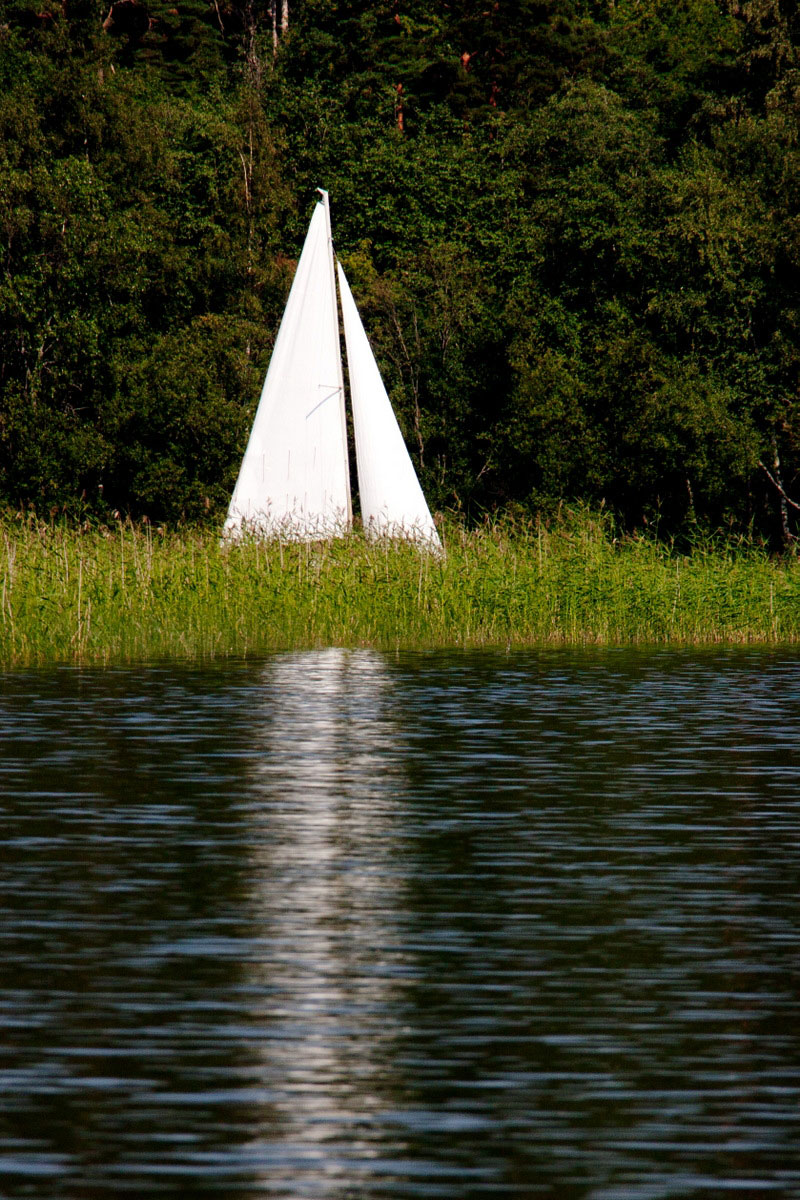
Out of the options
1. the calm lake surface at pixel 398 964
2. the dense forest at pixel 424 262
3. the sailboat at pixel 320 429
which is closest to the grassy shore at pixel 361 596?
the sailboat at pixel 320 429

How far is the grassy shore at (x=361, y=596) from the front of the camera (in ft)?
71.9

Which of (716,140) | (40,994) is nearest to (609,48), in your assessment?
(716,140)

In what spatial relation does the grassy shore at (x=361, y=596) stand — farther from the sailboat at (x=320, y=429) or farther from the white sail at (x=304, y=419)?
the white sail at (x=304, y=419)

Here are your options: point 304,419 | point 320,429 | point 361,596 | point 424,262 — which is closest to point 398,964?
point 361,596

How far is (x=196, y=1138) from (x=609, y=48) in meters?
50.1

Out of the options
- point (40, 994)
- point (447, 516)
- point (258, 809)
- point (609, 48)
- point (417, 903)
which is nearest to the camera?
point (40, 994)

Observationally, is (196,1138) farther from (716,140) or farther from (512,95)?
(512,95)

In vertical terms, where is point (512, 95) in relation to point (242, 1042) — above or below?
above

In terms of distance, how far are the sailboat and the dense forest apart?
723cm

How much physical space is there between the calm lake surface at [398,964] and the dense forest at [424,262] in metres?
26.8

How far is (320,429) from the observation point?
33.1 metres

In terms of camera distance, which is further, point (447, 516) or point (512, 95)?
point (512, 95)

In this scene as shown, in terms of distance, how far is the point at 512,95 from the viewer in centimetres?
5328

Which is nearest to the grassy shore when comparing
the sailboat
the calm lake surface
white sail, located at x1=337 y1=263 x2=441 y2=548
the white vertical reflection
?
white sail, located at x1=337 y1=263 x2=441 y2=548
